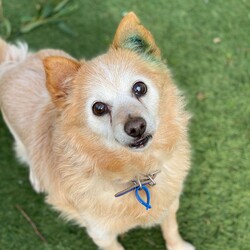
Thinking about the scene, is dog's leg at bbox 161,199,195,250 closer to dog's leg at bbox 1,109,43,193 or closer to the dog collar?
the dog collar

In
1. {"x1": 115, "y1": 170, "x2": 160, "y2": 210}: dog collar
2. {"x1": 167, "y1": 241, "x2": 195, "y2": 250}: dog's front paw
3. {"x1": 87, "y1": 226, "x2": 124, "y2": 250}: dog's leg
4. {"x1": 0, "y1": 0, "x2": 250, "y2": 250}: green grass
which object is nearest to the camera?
{"x1": 115, "y1": 170, "x2": 160, "y2": 210}: dog collar

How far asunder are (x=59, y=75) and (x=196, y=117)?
5.30ft

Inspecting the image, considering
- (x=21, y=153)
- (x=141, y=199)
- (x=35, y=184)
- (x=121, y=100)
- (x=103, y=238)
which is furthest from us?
(x=21, y=153)

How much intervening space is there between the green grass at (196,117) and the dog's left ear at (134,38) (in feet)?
4.28

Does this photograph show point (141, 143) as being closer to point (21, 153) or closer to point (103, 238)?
point (103, 238)

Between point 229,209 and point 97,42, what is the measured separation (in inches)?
76.8

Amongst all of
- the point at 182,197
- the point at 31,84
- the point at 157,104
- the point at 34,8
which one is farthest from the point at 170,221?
the point at 34,8

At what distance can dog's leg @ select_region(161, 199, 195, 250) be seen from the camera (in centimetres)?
299

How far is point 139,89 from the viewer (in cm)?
228

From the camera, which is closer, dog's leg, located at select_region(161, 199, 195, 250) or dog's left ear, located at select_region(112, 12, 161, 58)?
dog's left ear, located at select_region(112, 12, 161, 58)

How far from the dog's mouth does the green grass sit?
1.22 m

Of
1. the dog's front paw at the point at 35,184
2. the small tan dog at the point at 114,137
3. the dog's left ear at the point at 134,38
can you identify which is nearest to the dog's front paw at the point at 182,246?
the small tan dog at the point at 114,137

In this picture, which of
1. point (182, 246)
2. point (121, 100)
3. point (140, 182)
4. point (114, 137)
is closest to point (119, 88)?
point (121, 100)

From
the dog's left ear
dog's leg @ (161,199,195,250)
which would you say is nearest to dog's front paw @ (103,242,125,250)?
dog's leg @ (161,199,195,250)
